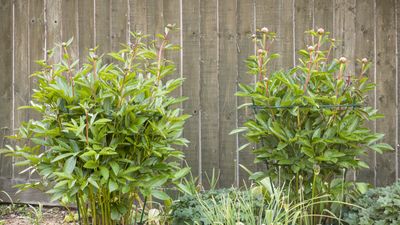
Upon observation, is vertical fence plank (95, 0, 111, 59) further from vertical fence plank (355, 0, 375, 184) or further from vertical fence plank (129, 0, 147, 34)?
vertical fence plank (355, 0, 375, 184)

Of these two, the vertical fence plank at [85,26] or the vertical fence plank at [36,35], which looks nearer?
the vertical fence plank at [85,26]

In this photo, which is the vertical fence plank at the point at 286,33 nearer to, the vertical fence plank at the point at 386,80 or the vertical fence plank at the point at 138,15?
the vertical fence plank at the point at 386,80

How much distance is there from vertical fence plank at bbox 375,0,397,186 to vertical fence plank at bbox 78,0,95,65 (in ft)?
7.17

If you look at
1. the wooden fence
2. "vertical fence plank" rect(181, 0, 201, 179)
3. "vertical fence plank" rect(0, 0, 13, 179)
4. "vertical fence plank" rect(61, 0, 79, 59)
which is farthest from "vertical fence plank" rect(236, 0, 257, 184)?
"vertical fence plank" rect(0, 0, 13, 179)

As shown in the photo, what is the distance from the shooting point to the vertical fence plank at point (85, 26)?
427cm

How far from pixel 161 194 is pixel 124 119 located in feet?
1.53

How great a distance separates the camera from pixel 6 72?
4.50 metres

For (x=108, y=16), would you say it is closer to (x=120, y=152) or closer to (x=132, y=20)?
(x=132, y=20)

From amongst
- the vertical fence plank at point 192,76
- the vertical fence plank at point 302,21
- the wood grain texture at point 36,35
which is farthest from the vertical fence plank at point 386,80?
the wood grain texture at point 36,35

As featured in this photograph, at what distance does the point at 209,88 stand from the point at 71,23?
1265 mm

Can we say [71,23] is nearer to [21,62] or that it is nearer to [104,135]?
[21,62]

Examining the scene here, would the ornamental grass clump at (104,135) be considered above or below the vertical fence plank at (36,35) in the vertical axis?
below

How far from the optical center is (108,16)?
4.23m

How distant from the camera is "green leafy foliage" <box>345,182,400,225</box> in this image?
9.07 feet
